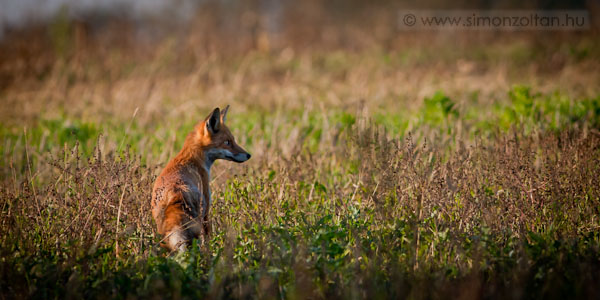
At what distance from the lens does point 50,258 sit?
4.26 m

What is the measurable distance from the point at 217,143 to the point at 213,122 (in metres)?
0.27

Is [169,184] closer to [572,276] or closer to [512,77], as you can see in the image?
[572,276]

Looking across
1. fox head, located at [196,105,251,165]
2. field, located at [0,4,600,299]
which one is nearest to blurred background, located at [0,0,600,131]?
field, located at [0,4,600,299]

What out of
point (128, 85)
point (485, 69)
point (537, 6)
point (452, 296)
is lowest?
point (452, 296)

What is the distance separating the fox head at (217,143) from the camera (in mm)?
5888

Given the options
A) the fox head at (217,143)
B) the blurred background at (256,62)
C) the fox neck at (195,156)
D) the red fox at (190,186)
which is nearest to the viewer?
the red fox at (190,186)

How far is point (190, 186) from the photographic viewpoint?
16.6 ft

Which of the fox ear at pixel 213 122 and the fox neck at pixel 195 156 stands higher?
the fox ear at pixel 213 122

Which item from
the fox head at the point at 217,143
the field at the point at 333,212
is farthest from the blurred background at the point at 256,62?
the fox head at the point at 217,143

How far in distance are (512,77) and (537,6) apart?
16313 millimetres

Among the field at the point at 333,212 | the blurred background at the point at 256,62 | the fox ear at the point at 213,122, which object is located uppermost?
the blurred background at the point at 256,62

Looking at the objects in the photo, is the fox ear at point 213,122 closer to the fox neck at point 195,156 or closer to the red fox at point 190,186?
the red fox at point 190,186

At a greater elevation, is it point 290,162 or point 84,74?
point 84,74

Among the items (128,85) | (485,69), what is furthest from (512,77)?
(128,85)
